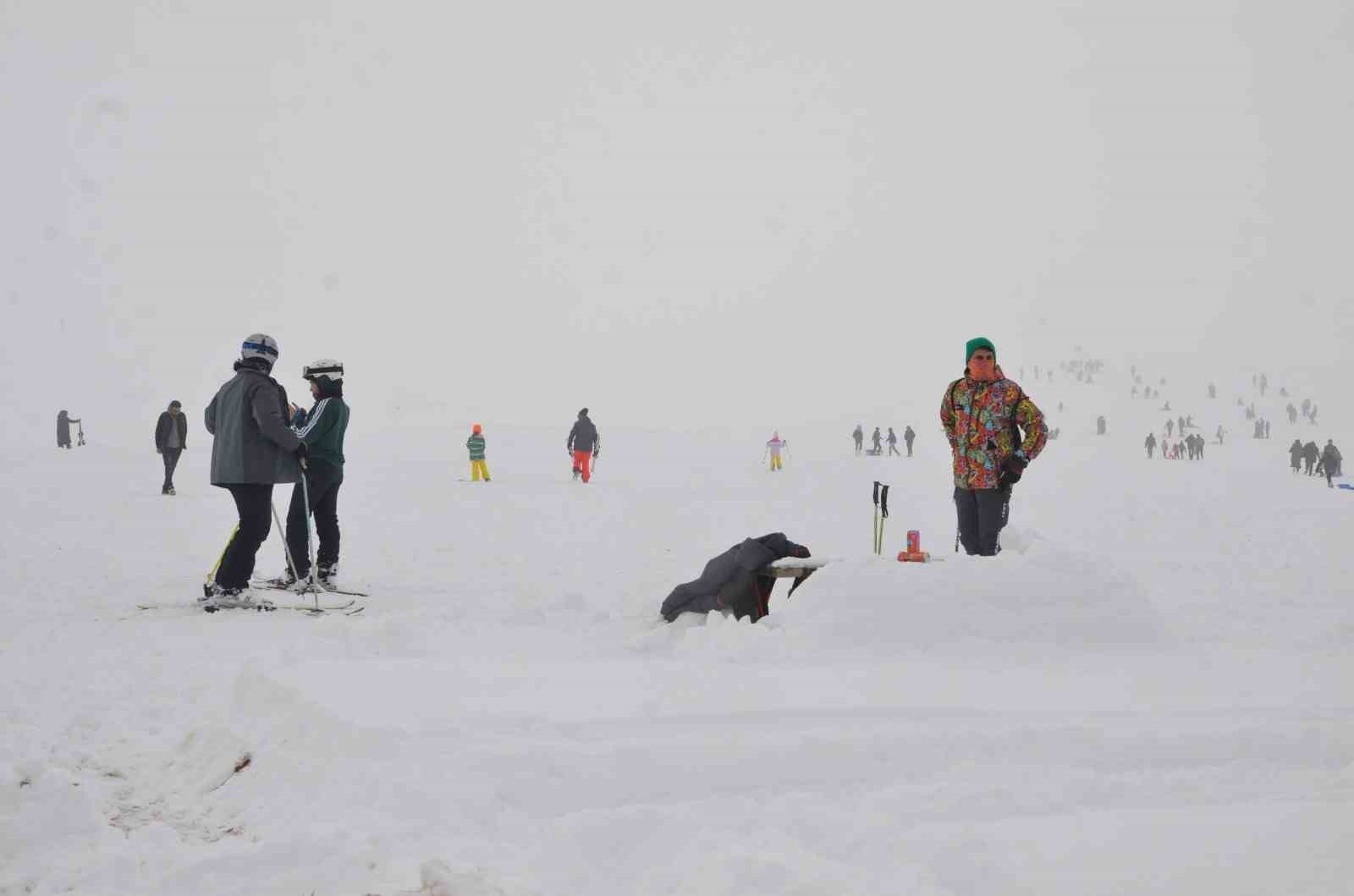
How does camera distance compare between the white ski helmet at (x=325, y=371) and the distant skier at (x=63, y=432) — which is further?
the distant skier at (x=63, y=432)

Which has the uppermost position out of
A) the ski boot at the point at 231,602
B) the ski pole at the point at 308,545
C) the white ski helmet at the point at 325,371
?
the white ski helmet at the point at 325,371

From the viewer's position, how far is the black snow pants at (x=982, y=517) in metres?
6.05

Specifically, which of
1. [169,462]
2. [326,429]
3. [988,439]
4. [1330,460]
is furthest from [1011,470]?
[1330,460]

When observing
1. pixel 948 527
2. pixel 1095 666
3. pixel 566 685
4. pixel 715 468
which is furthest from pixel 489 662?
pixel 715 468

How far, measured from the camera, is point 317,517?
735 centimetres

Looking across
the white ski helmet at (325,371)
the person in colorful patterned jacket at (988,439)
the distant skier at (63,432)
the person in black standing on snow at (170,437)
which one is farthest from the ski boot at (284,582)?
the distant skier at (63,432)

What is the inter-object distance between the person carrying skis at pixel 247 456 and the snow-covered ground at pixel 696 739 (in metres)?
0.52

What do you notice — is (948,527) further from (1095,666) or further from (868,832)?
(868,832)

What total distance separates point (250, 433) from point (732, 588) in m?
3.31

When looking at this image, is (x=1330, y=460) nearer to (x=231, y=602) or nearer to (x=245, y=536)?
(x=245, y=536)

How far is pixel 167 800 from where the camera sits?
9.98ft

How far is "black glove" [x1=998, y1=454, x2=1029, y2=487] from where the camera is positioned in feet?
19.2

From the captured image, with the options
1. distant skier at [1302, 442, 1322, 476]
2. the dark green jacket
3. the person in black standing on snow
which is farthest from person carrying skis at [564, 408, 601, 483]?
distant skier at [1302, 442, 1322, 476]

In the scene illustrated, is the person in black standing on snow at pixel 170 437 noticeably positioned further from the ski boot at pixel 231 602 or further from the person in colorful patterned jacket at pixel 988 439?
the person in colorful patterned jacket at pixel 988 439
